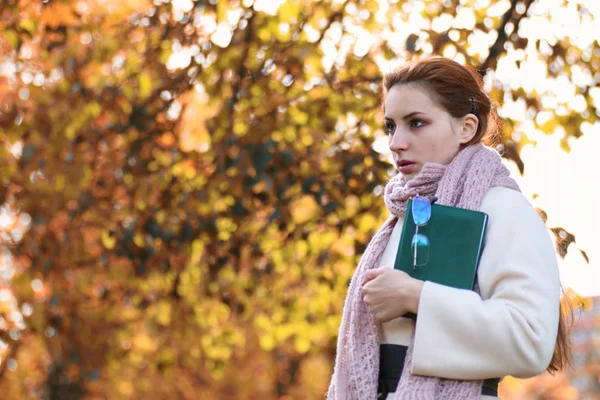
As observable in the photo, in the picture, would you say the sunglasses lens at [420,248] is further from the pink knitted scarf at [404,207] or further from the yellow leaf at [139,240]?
the yellow leaf at [139,240]

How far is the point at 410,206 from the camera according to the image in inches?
106

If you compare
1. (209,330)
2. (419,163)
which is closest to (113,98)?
(209,330)

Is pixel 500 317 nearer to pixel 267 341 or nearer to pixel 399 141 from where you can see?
pixel 399 141

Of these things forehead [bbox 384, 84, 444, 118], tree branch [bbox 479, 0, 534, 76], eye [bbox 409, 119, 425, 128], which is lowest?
eye [bbox 409, 119, 425, 128]

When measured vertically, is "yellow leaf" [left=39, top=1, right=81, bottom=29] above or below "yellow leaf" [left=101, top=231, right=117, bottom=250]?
above

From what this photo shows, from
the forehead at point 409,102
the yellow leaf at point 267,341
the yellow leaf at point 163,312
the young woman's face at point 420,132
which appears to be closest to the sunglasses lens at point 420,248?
the young woman's face at point 420,132

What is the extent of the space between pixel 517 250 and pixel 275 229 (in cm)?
Result: 482

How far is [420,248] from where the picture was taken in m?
2.66

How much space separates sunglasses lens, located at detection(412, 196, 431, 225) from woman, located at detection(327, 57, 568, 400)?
0.24 ft

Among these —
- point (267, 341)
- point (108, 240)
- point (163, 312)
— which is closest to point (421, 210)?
point (108, 240)

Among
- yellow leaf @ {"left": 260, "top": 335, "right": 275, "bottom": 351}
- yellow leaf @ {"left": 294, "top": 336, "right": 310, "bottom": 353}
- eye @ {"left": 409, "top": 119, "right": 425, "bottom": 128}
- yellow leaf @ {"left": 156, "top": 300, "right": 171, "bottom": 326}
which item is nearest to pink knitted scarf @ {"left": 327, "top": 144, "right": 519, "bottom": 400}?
eye @ {"left": 409, "top": 119, "right": 425, "bottom": 128}

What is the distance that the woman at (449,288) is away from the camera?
8.35 ft

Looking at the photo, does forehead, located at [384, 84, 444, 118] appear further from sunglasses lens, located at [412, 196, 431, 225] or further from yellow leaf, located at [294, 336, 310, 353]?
yellow leaf, located at [294, 336, 310, 353]

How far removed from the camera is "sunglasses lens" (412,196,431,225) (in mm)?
2660
